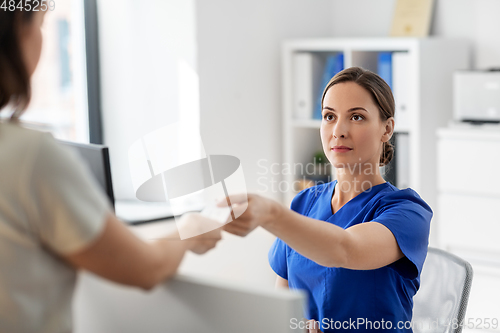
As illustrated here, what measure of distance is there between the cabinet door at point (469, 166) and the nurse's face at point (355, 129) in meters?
1.52

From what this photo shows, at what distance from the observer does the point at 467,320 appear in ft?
8.93

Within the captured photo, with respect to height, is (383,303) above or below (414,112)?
below

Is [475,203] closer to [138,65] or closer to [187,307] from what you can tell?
[138,65]

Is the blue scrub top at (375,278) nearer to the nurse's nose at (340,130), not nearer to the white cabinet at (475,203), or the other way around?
the nurse's nose at (340,130)

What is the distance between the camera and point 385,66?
2.93m

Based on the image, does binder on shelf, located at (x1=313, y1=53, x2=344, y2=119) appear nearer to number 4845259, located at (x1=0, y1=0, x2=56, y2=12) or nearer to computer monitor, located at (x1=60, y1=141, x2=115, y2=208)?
computer monitor, located at (x1=60, y1=141, x2=115, y2=208)

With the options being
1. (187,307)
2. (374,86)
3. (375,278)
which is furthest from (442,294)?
(187,307)

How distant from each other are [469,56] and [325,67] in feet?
2.61

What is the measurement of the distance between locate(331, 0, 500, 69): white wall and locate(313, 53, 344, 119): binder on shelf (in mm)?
456

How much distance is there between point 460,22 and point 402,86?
556 mm

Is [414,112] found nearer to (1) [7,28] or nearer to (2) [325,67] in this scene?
(2) [325,67]

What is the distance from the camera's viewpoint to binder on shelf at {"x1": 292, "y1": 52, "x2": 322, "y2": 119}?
10.2 ft

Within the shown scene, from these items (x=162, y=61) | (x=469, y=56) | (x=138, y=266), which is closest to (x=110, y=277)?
(x=138, y=266)

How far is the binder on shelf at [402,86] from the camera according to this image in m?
2.85
